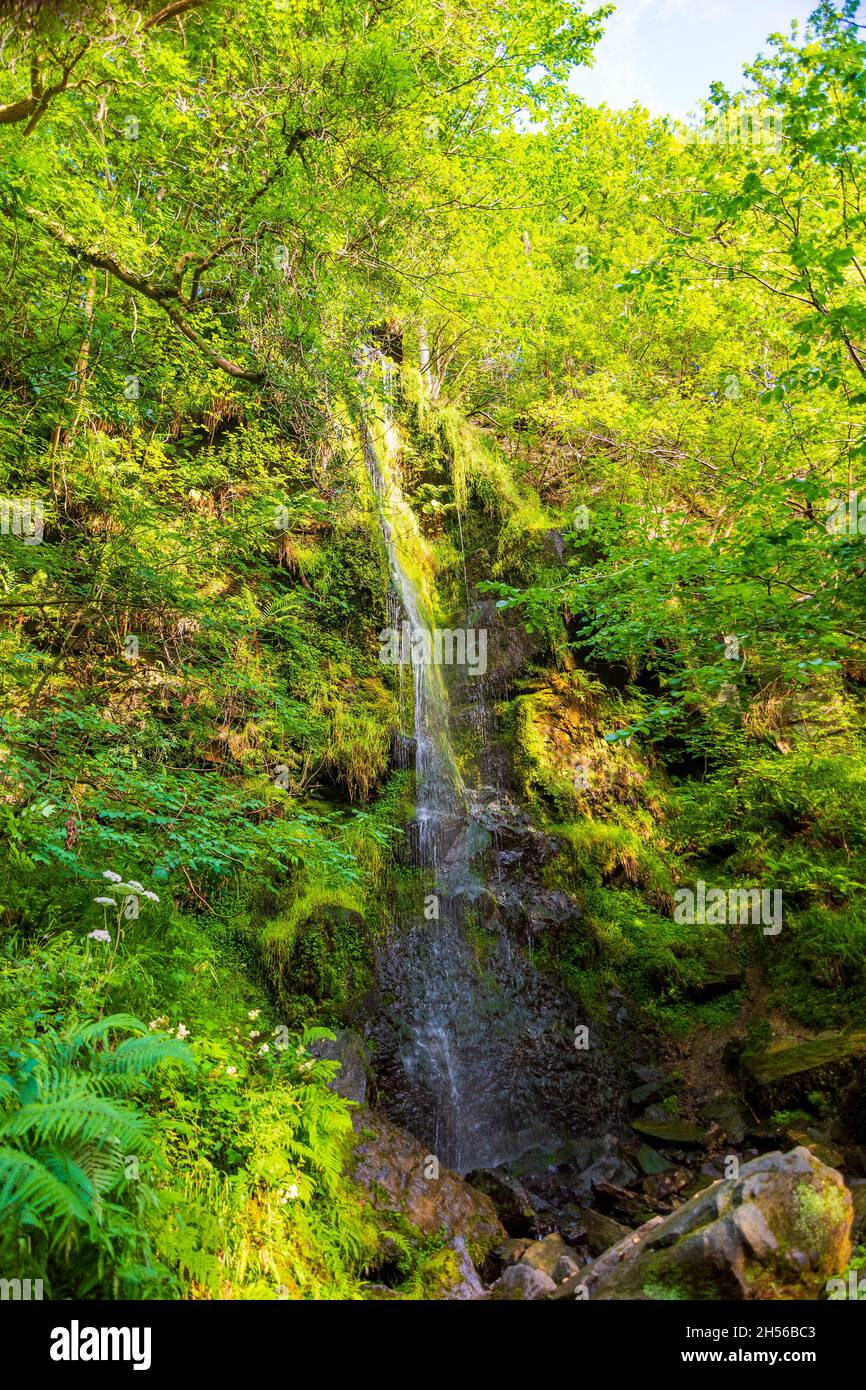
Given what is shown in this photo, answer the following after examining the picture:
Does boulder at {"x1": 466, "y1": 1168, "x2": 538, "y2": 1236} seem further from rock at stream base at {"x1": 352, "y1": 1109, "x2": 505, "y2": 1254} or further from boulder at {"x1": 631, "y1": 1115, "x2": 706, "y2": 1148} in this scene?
boulder at {"x1": 631, "y1": 1115, "x2": 706, "y2": 1148}

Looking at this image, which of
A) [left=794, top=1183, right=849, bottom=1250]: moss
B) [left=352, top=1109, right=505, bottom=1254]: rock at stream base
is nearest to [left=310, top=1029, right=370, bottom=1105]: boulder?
[left=352, top=1109, right=505, bottom=1254]: rock at stream base

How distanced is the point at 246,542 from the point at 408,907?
488 cm

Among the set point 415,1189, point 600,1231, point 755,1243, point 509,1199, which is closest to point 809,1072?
point 600,1231

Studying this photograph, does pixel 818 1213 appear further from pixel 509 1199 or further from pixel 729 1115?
pixel 729 1115

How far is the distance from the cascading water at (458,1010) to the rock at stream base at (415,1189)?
85 centimetres

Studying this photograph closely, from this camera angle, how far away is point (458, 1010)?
7.47 m

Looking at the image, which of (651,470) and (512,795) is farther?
(651,470)

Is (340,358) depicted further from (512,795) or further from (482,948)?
(482,948)

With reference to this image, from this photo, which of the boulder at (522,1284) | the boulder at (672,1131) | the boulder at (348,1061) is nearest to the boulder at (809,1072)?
the boulder at (672,1131)

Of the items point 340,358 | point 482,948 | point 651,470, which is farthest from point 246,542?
point 651,470

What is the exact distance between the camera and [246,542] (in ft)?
20.9

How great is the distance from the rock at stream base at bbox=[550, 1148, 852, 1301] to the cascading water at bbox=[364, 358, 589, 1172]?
3408mm

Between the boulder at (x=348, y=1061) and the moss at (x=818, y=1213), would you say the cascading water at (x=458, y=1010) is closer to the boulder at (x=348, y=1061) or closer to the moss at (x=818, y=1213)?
the boulder at (x=348, y=1061)

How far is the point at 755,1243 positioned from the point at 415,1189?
3.07 meters
